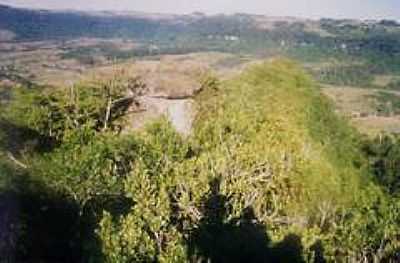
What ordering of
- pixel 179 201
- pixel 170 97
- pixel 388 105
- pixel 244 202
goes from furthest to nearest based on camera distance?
pixel 388 105 < pixel 170 97 < pixel 244 202 < pixel 179 201

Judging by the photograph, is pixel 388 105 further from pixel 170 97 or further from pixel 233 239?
pixel 233 239

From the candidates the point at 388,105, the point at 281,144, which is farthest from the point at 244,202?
the point at 388,105

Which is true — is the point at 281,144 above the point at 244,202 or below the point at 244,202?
above

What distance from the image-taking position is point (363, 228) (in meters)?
34.8

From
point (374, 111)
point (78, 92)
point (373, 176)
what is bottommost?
point (374, 111)

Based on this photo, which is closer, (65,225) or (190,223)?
(190,223)

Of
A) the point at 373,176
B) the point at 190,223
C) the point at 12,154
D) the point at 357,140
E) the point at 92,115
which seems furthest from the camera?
the point at 357,140

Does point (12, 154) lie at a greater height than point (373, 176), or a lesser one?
greater

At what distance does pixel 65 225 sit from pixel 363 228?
15000 mm

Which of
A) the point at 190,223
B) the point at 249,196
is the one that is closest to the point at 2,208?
the point at 190,223

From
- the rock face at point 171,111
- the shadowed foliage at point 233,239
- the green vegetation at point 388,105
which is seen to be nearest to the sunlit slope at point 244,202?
the shadowed foliage at point 233,239

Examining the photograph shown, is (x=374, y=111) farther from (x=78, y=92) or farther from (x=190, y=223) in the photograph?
(x=190, y=223)

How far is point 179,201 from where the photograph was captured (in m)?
31.8

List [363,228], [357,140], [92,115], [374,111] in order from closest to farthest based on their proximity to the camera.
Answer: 1. [363,228]
2. [92,115]
3. [357,140]
4. [374,111]
